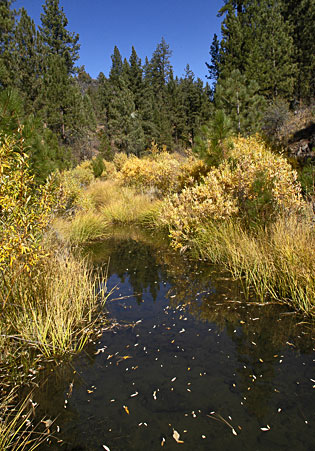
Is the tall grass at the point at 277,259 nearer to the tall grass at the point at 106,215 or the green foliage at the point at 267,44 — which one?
the tall grass at the point at 106,215

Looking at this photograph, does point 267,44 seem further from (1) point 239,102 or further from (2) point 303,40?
(1) point 239,102

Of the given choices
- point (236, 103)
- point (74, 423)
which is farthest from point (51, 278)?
point (236, 103)

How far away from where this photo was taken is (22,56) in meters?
18.8

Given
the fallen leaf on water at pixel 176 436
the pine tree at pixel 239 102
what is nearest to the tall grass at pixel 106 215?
the fallen leaf on water at pixel 176 436

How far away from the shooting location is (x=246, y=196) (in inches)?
230

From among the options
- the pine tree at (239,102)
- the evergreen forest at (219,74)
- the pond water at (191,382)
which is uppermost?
the evergreen forest at (219,74)

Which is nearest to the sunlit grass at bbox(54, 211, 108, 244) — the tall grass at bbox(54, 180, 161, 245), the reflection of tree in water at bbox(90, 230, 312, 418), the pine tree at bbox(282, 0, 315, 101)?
the tall grass at bbox(54, 180, 161, 245)

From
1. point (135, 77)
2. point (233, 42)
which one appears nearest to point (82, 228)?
point (233, 42)

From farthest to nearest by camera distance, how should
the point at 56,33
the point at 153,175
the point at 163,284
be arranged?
1. the point at 56,33
2. the point at 153,175
3. the point at 163,284

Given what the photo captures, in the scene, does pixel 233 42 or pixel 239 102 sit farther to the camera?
pixel 233 42

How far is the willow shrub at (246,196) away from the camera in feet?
16.8

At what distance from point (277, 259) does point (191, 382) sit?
232 cm

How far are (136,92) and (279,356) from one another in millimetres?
36708

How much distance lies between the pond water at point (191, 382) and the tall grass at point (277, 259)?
28cm
